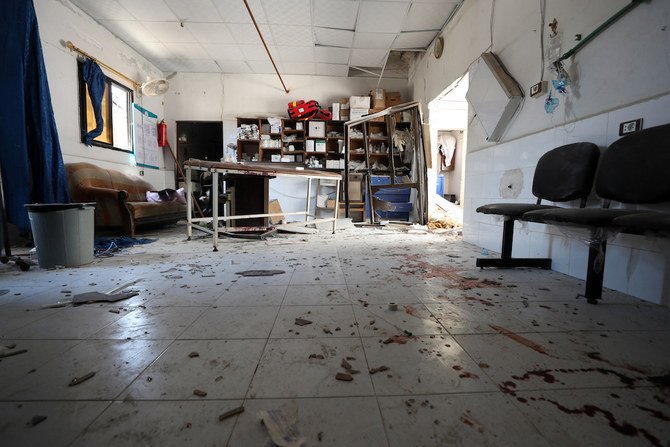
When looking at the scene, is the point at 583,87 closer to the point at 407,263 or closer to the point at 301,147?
the point at 407,263

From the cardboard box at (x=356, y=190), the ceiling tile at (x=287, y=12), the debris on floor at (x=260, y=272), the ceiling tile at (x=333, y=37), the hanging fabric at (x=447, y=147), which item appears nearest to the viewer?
the debris on floor at (x=260, y=272)

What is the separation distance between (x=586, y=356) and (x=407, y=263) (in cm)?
138

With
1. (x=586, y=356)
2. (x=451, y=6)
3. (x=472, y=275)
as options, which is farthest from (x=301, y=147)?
(x=586, y=356)

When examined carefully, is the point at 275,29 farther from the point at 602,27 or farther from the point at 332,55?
the point at 602,27

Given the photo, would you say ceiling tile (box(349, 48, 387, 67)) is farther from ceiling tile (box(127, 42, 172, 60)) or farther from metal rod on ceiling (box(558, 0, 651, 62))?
metal rod on ceiling (box(558, 0, 651, 62))

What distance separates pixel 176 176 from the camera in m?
6.61

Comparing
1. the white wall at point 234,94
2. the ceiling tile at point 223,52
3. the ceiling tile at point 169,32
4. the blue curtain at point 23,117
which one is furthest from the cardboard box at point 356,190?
the blue curtain at point 23,117

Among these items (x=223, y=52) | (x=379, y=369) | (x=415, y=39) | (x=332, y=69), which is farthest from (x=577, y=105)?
(x=223, y=52)

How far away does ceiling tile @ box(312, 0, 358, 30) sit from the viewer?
3.97m

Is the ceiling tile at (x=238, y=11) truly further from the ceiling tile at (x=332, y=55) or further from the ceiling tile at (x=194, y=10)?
the ceiling tile at (x=332, y=55)

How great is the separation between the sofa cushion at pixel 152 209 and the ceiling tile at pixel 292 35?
11.0 feet

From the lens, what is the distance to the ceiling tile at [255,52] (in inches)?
208

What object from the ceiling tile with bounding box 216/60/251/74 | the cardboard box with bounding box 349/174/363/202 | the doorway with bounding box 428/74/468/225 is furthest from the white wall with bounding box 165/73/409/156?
the cardboard box with bounding box 349/174/363/202

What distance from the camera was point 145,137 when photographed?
5859 millimetres
